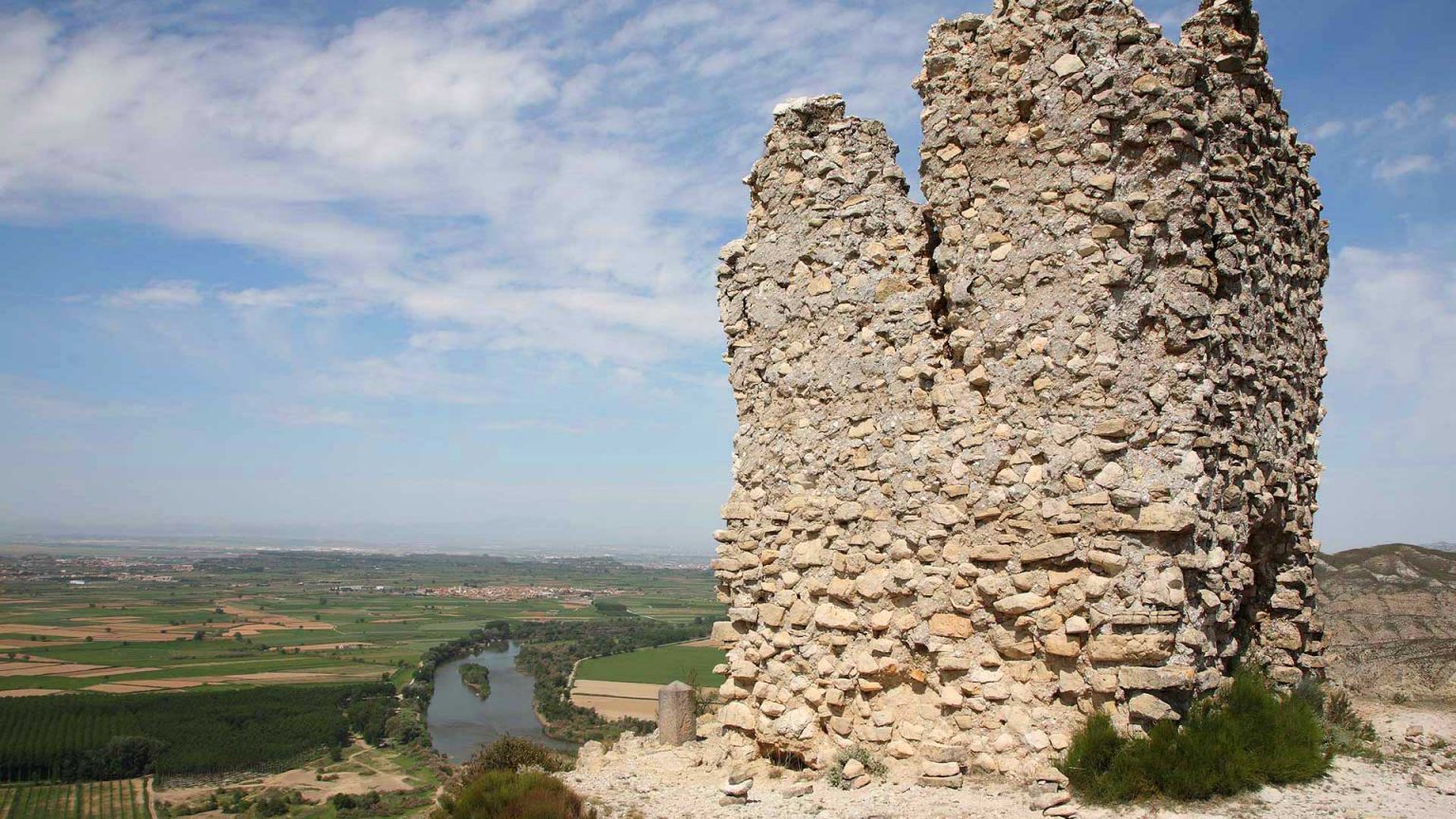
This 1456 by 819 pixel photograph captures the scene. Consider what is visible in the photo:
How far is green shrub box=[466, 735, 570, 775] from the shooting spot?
696cm

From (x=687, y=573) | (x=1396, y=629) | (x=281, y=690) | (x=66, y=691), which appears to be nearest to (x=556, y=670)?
(x=281, y=690)

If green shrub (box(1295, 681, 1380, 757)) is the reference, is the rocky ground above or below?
below

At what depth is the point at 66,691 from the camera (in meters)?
44.7

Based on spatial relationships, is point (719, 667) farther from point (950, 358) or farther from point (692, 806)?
point (950, 358)

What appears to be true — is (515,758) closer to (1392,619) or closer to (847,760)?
(847,760)

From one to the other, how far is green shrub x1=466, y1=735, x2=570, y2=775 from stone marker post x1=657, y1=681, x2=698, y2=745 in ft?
2.83

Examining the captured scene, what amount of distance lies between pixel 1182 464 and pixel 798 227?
11.1 ft

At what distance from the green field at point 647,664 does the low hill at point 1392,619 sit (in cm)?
2652

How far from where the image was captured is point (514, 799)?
5.51 m

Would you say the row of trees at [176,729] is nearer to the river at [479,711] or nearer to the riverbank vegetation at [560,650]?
the river at [479,711]

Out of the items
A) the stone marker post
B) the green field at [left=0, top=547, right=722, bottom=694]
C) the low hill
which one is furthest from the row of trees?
the low hill

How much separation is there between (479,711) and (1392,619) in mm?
38248

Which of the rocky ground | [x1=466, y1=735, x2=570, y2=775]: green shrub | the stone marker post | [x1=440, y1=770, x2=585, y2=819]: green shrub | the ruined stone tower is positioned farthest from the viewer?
the stone marker post

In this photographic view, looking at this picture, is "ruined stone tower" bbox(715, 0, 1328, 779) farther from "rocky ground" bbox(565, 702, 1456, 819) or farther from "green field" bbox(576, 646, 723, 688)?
"green field" bbox(576, 646, 723, 688)
